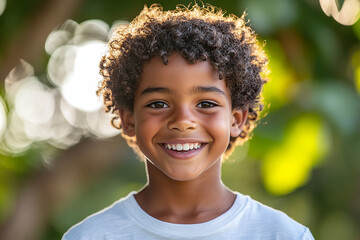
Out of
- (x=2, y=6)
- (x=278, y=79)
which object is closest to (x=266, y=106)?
(x=278, y=79)

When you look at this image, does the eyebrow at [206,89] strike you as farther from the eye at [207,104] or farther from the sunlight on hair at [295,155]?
the sunlight on hair at [295,155]

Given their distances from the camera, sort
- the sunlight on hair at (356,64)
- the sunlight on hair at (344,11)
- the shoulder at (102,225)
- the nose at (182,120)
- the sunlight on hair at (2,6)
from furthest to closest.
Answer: the sunlight on hair at (2,6), the sunlight on hair at (356,64), the sunlight on hair at (344,11), the shoulder at (102,225), the nose at (182,120)

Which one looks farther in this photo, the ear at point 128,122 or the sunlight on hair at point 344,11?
the sunlight on hair at point 344,11

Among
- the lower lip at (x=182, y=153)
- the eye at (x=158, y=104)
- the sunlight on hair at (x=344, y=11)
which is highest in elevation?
the sunlight on hair at (x=344, y=11)

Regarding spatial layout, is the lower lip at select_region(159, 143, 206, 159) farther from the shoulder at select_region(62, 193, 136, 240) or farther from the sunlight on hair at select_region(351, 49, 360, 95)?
the sunlight on hair at select_region(351, 49, 360, 95)

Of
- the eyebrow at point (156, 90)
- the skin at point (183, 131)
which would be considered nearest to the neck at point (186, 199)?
the skin at point (183, 131)

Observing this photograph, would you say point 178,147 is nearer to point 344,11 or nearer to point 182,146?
point 182,146

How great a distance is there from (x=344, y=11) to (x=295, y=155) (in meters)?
1.03

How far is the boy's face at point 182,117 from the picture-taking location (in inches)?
73.9

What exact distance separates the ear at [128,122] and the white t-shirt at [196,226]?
0.23 metres

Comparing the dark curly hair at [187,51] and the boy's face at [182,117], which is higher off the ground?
the dark curly hair at [187,51]

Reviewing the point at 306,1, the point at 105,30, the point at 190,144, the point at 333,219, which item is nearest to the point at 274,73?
the point at 306,1

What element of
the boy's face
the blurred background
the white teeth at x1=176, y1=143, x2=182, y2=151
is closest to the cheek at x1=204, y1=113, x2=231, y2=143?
the boy's face

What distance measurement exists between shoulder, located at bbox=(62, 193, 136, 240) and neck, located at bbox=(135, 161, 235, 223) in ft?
0.26
